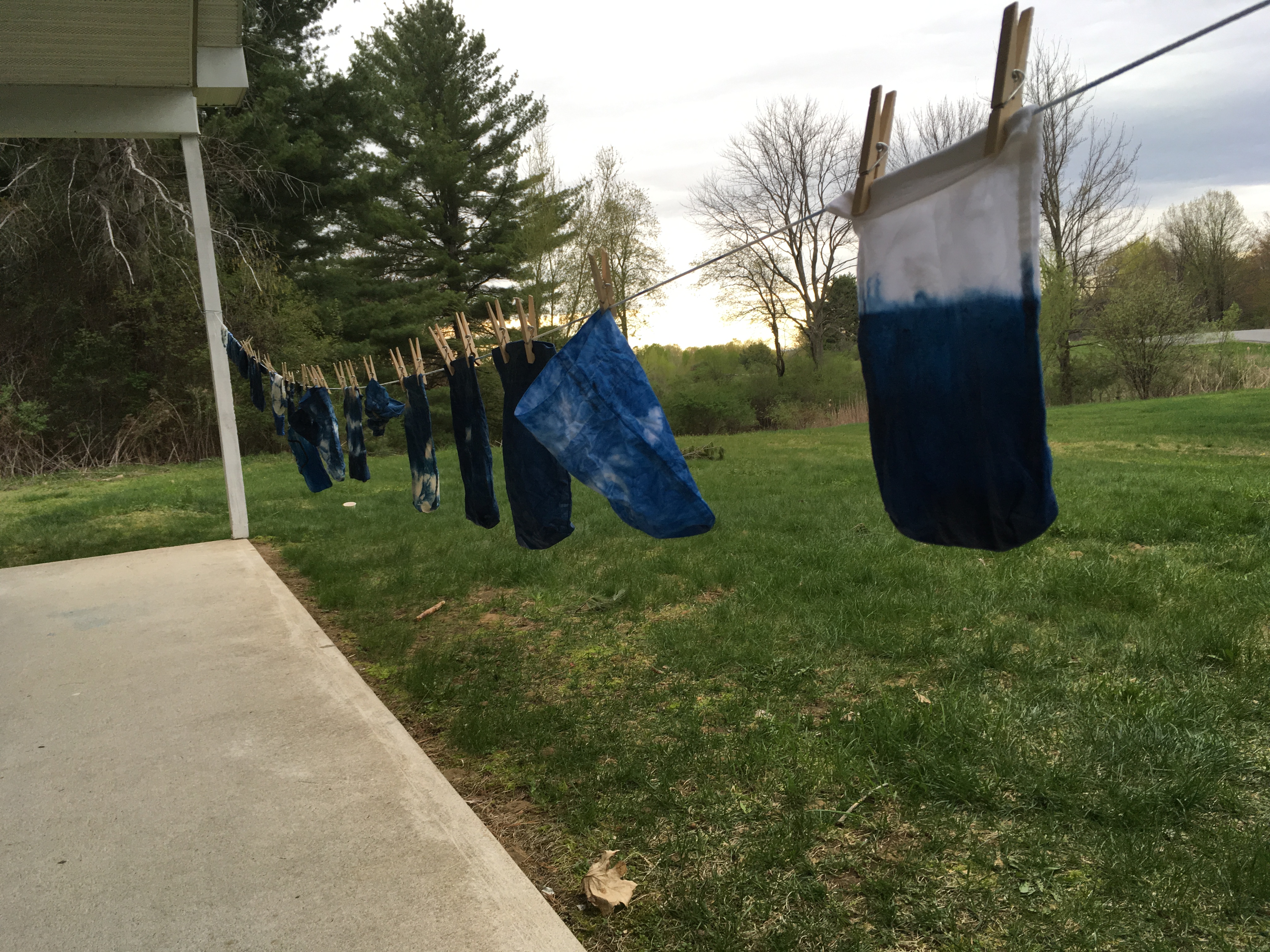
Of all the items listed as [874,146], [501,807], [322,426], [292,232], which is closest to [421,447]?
[322,426]

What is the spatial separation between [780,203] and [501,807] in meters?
22.0

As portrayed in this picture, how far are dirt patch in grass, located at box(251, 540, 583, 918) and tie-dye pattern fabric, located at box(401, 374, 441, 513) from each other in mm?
822

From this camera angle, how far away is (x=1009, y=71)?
1.33 metres

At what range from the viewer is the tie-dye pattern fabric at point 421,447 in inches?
151

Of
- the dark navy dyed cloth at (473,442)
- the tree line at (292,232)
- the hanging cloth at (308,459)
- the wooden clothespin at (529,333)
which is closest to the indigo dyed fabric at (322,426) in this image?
the hanging cloth at (308,459)

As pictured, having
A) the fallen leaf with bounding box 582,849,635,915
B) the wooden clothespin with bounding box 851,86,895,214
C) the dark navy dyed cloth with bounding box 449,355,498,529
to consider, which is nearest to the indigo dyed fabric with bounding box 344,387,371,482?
the dark navy dyed cloth with bounding box 449,355,498,529

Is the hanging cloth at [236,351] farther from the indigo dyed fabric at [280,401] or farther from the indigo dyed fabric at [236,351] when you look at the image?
the indigo dyed fabric at [280,401]

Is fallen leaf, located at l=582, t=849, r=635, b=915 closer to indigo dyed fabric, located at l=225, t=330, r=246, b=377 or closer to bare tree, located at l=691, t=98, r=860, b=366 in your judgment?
indigo dyed fabric, located at l=225, t=330, r=246, b=377

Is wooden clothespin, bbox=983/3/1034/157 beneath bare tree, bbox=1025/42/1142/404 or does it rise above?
beneath

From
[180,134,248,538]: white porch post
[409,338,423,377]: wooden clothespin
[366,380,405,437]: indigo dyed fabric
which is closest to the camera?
[409,338,423,377]: wooden clothespin

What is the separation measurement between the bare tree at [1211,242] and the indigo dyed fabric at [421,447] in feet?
79.3

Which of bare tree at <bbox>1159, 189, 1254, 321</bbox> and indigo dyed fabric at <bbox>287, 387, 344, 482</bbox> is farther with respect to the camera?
bare tree at <bbox>1159, 189, 1254, 321</bbox>

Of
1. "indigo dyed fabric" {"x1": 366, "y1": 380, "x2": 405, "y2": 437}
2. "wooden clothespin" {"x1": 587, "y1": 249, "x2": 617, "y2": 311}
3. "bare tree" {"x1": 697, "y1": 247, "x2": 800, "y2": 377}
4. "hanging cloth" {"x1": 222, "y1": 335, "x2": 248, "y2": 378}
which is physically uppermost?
"bare tree" {"x1": 697, "y1": 247, "x2": 800, "y2": 377}

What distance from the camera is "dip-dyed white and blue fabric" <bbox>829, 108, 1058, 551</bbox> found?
1.42 meters
